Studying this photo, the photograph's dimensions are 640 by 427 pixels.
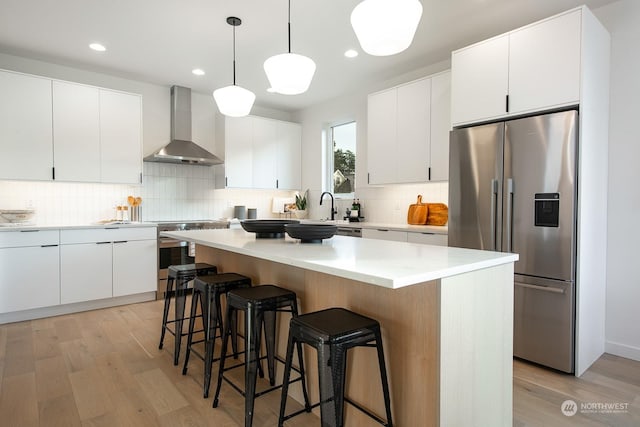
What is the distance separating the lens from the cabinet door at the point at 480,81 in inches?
116

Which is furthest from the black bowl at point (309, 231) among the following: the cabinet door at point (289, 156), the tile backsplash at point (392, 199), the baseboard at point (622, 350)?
the cabinet door at point (289, 156)

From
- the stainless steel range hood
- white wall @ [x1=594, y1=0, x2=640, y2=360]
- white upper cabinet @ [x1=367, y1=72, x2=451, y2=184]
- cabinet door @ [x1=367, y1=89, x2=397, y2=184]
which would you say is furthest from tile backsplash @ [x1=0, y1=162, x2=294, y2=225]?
white wall @ [x1=594, y1=0, x2=640, y2=360]

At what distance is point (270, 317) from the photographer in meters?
2.37

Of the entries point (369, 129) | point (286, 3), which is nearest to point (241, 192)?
point (369, 129)

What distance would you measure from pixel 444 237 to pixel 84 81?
14.6 feet

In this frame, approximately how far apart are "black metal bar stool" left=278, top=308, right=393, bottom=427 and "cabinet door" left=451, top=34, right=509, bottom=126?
2264 mm

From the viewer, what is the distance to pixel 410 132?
13.4 ft

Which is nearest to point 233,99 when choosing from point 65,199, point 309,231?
point 309,231

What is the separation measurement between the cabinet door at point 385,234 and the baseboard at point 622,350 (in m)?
1.86

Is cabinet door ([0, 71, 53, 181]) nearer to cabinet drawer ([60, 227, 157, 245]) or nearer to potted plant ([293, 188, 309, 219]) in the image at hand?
cabinet drawer ([60, 227, 157, 245])

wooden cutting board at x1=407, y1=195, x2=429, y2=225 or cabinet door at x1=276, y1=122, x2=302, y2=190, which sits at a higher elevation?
cabinet door at x1=276, y1=122, x2=302, y2=190

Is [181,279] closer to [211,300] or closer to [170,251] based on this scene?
[211,300]

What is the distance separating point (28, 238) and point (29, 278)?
1.29 ft

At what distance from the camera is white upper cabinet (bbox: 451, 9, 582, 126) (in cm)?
260
